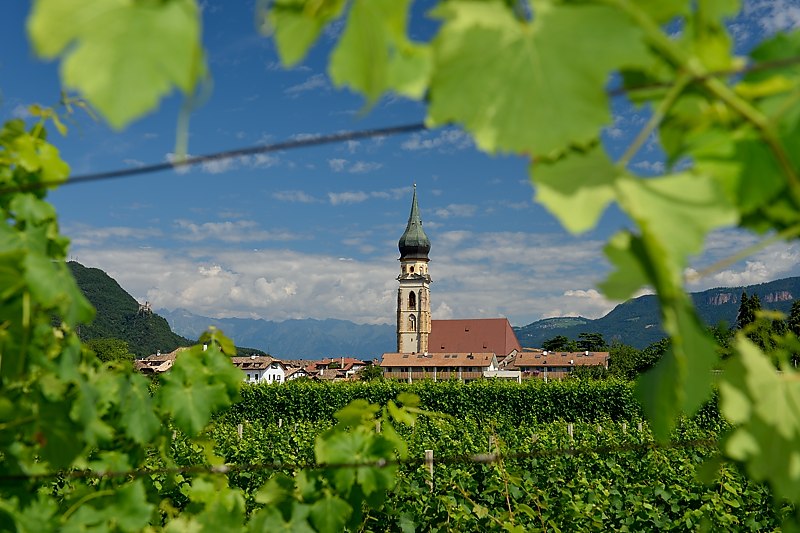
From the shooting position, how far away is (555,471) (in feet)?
27.1

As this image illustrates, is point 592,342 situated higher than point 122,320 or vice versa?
point 122,320

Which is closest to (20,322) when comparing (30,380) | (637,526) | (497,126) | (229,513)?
(30,380)

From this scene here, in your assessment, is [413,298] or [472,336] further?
[413,298]

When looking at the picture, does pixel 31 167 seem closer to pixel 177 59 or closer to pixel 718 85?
pixel 177 59

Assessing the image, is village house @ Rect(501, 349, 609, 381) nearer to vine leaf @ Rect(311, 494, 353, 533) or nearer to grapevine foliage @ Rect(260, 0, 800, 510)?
vine leaf @ Rect(311, 494, 353, 533)

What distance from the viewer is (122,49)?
1.69 ft

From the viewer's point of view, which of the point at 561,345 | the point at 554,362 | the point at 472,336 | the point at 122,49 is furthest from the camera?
the point at 561,345

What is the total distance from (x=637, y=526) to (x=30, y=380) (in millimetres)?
5355

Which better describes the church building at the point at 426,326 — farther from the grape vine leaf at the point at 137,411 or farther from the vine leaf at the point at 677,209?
the vine leaf at the point at 677,209

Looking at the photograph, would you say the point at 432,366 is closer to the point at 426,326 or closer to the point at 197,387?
the point at 426,326

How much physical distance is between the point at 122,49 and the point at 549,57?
0.35 metres

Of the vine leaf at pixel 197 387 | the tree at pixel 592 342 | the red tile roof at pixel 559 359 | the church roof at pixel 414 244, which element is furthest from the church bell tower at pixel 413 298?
the vine leaf at pixel 197 387

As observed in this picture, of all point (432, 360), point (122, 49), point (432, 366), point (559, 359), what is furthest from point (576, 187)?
point (559, 359)

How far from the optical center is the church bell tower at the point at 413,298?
294 ft
